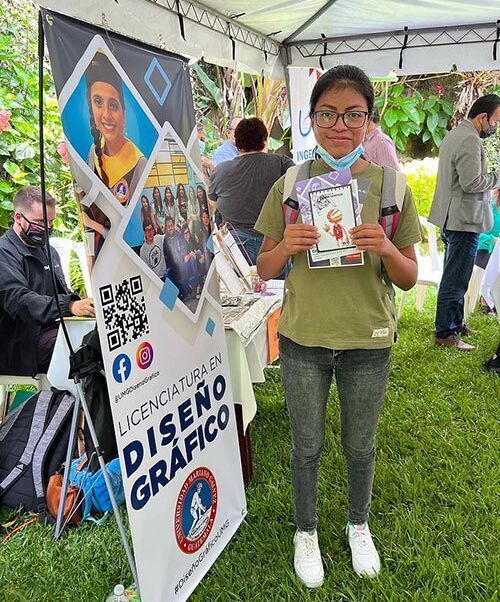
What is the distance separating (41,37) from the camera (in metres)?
1.23

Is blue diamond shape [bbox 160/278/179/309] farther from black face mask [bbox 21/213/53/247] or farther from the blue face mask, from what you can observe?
black face mask [bbox 21/213/53/247]

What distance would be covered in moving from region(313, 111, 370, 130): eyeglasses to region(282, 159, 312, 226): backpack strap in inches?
5.1

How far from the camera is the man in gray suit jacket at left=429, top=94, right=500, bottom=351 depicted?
11.6 feet

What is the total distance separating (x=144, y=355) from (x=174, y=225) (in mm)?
420

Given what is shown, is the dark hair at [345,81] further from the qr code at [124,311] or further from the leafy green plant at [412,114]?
the leafy green plant at [412,114]

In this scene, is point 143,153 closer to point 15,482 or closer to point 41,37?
point 41,37


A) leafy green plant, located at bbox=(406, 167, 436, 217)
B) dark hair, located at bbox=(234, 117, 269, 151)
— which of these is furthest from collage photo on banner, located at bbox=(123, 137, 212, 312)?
leafy green plant, located at bbox=(406, 167, 436, 217)

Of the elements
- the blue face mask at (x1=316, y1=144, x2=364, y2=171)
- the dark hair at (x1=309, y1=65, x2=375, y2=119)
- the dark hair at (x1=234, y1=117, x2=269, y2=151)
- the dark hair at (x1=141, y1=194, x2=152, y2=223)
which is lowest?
the dark hair at (x1=141, y1=194, x2=152, y2=223)

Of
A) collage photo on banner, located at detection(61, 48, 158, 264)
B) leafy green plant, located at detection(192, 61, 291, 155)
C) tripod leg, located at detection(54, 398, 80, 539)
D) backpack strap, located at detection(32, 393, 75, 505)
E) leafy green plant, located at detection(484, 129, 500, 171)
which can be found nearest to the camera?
collage photo on banner, located at detection(61, 48, 158, 264)

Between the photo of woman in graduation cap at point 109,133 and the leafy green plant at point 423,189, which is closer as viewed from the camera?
the photo of woman in graduation cap at point 109,133

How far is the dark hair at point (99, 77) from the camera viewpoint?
131cm

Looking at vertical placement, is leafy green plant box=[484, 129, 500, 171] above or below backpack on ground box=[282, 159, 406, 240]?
below

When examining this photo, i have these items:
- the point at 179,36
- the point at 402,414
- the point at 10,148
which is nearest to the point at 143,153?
the point at 179,36

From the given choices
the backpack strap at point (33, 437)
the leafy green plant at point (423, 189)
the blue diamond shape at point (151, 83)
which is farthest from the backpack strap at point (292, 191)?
the leafy green plant at point (423, 189)
